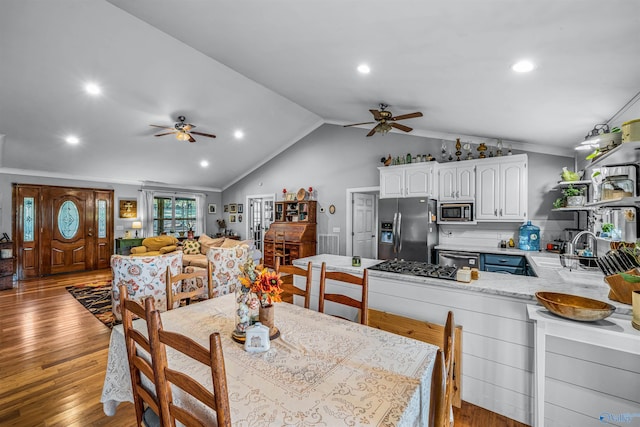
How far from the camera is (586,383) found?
1.68m

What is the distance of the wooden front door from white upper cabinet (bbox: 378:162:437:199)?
270 inches

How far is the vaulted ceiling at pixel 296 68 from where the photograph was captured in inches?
69.5

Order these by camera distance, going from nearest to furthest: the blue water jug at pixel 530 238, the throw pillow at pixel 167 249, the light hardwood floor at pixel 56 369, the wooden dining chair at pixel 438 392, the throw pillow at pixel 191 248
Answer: the wooden dining chair at pixel 438 392, the light hardwood floor at pixel 56 369, the blue water jug at pixel 530 238, the throw pillow at pixel 191 248, the throw pillow at pixel 167 249

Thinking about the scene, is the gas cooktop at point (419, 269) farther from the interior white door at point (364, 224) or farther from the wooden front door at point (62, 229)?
the wooden front door at point (62, 229)

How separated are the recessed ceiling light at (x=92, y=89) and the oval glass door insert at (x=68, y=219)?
149 inches

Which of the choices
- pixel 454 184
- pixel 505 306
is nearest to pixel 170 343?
pixel 505 306

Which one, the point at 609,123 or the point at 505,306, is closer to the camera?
the point at 505,306

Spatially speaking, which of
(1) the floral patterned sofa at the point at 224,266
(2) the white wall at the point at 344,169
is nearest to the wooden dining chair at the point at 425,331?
(1) the floral patterned sofa at the point at 224,266

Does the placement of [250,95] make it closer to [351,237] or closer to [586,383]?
[351,237]

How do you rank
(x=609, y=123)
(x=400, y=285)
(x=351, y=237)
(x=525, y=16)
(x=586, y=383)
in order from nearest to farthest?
(x=525, y=16) < (x=586, y=383) < (x=400, y=285) < (x=609, y=123) < (x=351, y=237)

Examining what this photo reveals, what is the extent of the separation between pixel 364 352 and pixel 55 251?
8.00m

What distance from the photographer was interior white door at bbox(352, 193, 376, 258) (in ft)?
20.3

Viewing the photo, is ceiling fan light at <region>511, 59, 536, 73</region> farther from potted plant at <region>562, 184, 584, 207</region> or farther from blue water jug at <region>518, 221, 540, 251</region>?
blue water jug at <region>518, 221, 540, 251</region>

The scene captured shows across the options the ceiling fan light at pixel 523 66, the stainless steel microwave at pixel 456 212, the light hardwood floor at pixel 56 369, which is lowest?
the light hardwood floor at pixel 56 369
